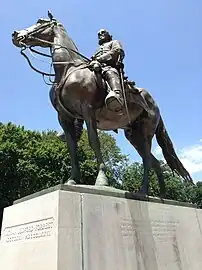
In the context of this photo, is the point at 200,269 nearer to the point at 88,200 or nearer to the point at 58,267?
the point at 88,200

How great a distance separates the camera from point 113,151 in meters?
31.1

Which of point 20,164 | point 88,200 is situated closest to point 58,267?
point 88,200

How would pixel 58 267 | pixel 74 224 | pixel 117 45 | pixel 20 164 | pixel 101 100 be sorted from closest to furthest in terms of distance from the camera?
pixel 58 267 < pixel 74 224 < pixel 101 100 < pixel 117 45 < pixel 20 164

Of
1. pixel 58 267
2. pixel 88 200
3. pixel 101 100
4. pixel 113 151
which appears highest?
pixel 113 151

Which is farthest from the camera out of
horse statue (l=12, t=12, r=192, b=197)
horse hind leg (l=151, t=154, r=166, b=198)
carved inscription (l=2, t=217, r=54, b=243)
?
horse hind leg (l=151, t=154, r=166, b=198)

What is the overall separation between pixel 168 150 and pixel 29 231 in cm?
422

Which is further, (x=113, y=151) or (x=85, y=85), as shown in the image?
(x=113, y=151)

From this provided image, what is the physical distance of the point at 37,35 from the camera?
22.1 feet

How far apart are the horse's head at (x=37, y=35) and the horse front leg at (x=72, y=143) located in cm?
167

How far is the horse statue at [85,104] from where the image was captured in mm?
5957

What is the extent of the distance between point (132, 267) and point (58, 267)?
1.31m

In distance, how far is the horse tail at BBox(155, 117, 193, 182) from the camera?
306 inches

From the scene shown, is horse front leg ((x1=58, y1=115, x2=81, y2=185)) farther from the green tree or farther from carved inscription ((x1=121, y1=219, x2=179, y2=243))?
the green tree

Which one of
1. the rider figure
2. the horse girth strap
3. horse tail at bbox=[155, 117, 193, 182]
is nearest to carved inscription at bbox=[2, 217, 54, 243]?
the horse girth strap
